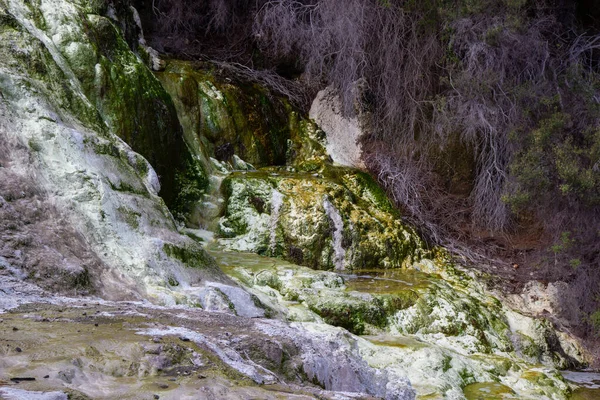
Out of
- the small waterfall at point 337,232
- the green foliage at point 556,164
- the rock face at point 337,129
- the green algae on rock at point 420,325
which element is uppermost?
the rock face at point 337,129

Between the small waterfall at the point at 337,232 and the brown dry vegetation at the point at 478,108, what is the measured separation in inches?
61.0

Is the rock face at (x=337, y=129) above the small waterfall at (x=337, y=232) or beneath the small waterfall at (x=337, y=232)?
above

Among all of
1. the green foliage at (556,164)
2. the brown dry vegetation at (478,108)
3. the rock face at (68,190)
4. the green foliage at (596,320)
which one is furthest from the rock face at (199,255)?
the green foliage at (556,164)

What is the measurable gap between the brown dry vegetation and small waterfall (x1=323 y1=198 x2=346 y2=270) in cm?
155

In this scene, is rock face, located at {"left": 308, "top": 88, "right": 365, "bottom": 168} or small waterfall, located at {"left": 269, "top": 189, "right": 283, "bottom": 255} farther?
rock face, located at {"left": 308, "top": 88, "right": 365, "bottom": 168}

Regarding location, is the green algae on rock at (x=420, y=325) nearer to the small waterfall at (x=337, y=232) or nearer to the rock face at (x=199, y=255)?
the rock face at (x=199, y=255)

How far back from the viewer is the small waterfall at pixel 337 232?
789 centimetres

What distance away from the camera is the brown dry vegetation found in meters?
7.98

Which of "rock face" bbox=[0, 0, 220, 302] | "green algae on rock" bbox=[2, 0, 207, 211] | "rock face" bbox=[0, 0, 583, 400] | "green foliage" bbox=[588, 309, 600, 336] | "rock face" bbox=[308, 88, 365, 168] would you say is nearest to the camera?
"rock face" bbox=[0, 0, 583, 400]

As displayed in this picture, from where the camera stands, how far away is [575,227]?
26.4ft

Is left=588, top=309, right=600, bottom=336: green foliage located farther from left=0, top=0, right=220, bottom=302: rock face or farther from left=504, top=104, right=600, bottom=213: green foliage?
left=0, top=0, right=220, bottom=302: rock face

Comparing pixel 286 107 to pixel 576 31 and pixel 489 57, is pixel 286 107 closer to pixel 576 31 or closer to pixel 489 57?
pixel 489 57

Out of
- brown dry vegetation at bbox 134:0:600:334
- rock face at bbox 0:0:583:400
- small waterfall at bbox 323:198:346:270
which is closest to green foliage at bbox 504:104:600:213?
brown dry vegetation at bbox 134:0:600:334

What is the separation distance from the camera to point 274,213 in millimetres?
8000
